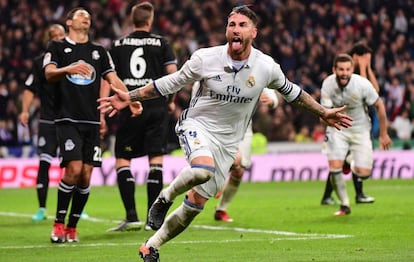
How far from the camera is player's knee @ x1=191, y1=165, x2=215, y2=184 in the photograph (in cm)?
914

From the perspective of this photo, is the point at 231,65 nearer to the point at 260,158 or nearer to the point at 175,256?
the point at 175,256

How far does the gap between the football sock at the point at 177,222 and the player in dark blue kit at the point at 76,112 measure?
288 cm

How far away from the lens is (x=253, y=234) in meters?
12.4

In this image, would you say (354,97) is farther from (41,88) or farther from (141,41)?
(41,88)

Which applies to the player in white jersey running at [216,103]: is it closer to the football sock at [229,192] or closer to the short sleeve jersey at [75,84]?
the short sleeve jersey at [75,84]

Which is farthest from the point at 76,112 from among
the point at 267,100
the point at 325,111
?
the point at 325,111

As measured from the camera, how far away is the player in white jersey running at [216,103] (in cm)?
928

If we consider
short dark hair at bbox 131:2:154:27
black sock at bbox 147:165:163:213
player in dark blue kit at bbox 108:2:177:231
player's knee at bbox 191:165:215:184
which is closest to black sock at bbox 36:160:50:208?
player in dark blue kit at bbox 108:2:177:231

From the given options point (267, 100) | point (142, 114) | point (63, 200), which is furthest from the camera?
point (267, 100)

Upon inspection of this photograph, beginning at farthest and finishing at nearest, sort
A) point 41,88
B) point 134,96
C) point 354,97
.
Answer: point 354,97, point 41,88, point 134,96

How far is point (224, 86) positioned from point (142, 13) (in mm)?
4174

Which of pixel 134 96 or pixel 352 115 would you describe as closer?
Answer: pixel 134 96

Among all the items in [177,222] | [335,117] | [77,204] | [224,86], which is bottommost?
[77,204]

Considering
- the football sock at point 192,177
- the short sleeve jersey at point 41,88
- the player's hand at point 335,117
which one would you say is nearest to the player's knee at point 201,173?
the football sock at point 192,177
